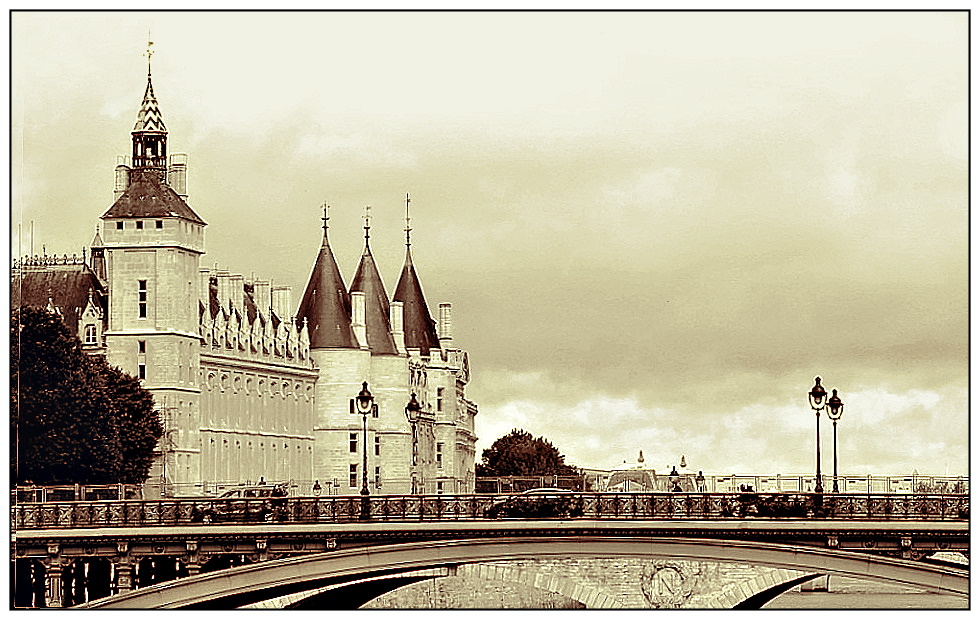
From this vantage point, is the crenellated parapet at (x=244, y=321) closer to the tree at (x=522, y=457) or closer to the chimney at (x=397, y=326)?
the chimney at (x=397, y=326)

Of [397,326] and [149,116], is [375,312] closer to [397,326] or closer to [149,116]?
[397,326]

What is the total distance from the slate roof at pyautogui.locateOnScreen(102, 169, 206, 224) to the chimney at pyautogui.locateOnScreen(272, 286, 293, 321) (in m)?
14.9

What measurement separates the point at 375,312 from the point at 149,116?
137ft

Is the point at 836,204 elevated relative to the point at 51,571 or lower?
elevated

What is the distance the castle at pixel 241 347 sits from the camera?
324 feet

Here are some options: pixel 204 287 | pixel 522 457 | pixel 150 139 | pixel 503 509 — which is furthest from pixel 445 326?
pixel 503 509

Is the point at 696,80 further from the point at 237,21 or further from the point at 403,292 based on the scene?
the point at 403,292

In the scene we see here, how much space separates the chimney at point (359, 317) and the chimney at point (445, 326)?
322cm

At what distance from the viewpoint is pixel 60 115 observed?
71062 millimetres

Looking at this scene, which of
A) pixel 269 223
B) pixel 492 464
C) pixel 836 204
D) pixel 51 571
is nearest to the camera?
pixel 51 571

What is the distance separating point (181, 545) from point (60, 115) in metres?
11.4
